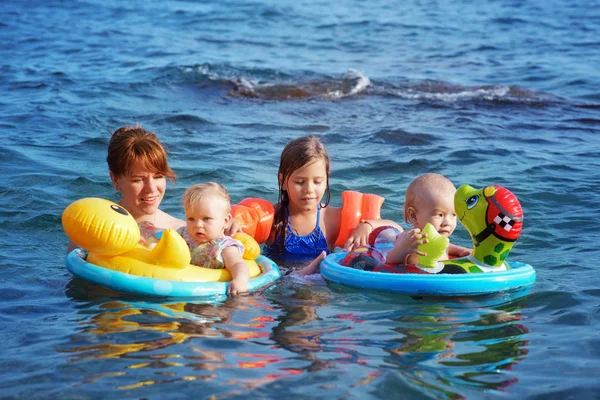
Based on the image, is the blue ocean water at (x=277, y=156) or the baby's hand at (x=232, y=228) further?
the baby's hand at (x=232, y=228)

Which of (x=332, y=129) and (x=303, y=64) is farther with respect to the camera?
(x=303, y=64)

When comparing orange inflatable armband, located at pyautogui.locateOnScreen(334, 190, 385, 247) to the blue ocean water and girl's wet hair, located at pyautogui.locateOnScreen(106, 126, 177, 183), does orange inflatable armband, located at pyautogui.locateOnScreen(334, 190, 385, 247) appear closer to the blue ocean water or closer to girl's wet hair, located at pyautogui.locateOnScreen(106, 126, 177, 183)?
the blue ocean water

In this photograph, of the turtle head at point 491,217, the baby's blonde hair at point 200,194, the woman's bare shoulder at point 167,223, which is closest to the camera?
the turtle head at point 491,217

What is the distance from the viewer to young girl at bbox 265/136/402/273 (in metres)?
5.99

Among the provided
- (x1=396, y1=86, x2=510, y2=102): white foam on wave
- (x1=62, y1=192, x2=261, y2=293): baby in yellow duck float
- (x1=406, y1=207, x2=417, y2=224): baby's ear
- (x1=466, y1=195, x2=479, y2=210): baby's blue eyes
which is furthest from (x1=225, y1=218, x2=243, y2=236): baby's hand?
(x1=396, y1=86, x2=510, y2=102): white foam on wave

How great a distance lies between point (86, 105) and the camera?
1164cm

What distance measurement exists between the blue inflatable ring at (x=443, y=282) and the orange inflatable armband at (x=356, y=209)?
3.67 feet

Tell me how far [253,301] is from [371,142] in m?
5.20

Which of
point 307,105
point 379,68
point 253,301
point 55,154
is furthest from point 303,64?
point 253,301

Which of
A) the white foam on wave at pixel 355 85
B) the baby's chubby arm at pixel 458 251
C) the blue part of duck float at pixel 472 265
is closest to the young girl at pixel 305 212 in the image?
the baby's chubby arm at pixel 458 251

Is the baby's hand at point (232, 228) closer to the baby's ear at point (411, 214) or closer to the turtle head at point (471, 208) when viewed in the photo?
the baby's ear at point (411, 214)

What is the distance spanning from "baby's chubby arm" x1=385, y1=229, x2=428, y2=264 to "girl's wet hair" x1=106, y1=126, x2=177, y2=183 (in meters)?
1.79

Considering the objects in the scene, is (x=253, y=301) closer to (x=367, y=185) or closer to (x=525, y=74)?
(x=367, y=185)

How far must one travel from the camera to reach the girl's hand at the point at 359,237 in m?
6.08
